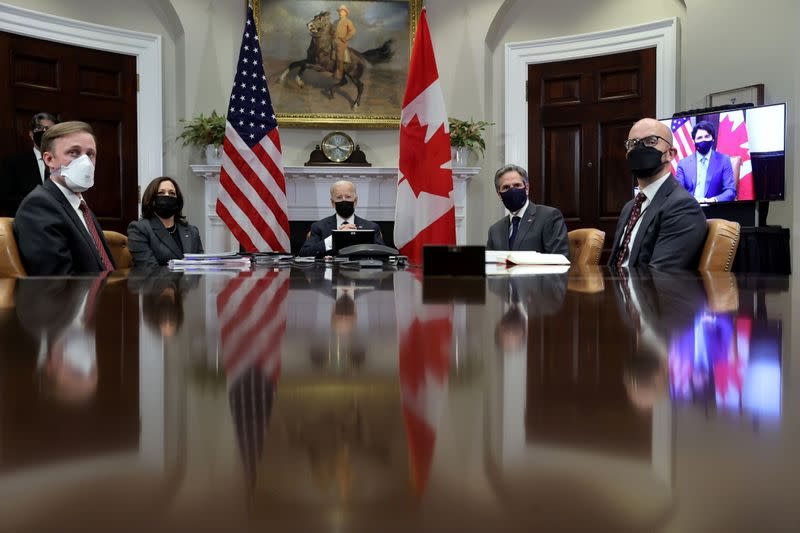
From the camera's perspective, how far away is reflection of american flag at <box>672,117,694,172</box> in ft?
17.8

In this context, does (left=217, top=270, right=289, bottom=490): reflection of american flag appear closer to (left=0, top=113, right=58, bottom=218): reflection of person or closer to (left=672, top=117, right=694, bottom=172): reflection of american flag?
(left=0, top=113, right=58, bottom=218): reflection of person

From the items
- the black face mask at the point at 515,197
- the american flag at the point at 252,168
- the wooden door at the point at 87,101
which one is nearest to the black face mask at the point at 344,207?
the american flag at the point at 252,168

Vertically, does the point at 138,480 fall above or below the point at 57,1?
below

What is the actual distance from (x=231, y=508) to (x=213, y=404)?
0.08 m

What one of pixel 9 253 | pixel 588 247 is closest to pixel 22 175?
pixel 9 253

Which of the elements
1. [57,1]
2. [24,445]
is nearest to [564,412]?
[24,445]

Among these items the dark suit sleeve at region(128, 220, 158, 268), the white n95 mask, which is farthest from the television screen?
the white n95 mask

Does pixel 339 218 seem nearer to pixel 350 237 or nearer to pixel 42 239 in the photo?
pixel 350 237

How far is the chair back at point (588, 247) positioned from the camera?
362 cm

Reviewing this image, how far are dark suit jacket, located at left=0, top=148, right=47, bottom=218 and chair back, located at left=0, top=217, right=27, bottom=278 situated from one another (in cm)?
319

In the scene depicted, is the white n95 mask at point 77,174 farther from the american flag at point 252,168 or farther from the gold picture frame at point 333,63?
the gold picture frame at point 333,63

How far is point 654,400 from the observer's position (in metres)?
0.22

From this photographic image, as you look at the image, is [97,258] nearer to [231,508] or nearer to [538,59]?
[231,508]

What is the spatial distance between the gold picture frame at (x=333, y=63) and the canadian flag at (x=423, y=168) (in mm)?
1734
